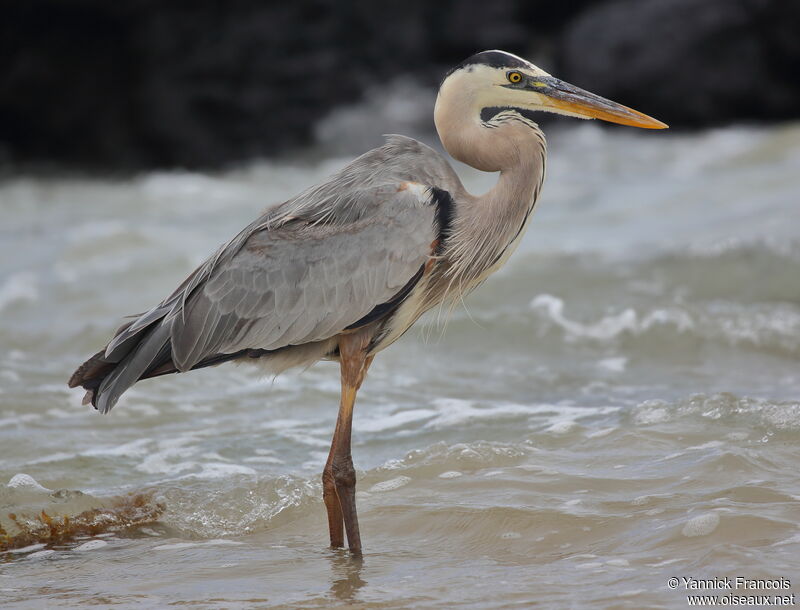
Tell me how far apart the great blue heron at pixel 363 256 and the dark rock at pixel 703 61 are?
12.4 metres

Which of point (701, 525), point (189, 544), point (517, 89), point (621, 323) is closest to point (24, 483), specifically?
point (189, 544)

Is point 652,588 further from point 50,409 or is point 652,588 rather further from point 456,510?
point 50,409

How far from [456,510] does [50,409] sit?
3.19 meters

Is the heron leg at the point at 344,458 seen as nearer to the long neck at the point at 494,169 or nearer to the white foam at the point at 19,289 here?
the long neck at the point at 494,169

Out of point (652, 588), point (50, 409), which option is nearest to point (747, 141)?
point (50, 409)

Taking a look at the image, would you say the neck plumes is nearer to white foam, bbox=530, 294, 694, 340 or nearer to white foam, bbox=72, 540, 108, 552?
white foam, bbox=72, 540, 108, 552

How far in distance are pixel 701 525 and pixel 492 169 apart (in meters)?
1.74

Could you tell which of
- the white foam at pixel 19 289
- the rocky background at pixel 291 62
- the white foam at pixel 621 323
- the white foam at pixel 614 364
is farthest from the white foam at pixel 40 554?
the rocky background at pixel 291 62

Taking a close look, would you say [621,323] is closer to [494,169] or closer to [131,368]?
[494,169]

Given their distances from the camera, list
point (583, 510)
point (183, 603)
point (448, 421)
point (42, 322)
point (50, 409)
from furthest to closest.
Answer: point (42, 322)
point (50, 409)
point (448, 421)
point (583, 510)
point (183, 603)

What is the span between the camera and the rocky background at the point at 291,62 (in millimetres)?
16484

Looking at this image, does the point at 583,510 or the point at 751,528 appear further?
the point at 583,510

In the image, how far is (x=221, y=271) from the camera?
4.98 meters

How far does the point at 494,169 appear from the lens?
486 cm
